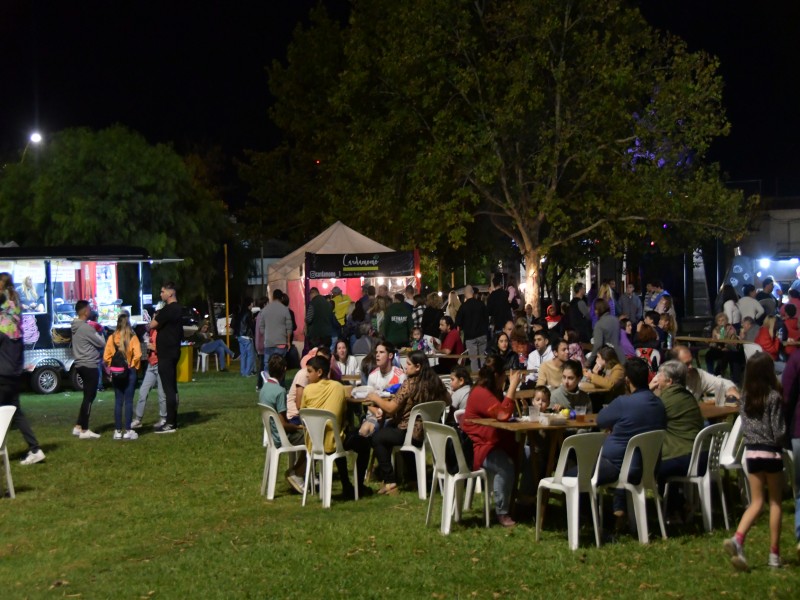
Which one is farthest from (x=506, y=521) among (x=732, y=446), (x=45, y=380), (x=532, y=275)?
(x=532, y=275)

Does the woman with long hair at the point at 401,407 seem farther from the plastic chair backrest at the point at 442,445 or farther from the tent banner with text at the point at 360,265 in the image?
the tent banner with text at the point at 360,265

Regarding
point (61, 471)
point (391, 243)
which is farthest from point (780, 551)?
point (391, 243)

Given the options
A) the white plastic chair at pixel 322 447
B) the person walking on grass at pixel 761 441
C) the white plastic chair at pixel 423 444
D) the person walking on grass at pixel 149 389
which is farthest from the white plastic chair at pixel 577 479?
the person walking on grass at pixel 149 389

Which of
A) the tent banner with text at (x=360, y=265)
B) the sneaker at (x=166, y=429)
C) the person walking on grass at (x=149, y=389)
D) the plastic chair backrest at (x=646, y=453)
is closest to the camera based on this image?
the plastic chair backrest at (x=646, y=453)

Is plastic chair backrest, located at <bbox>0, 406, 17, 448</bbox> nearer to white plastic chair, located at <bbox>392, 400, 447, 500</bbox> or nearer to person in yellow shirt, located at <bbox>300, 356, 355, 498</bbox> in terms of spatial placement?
person in yellow shirt, located at <bbox>300, 356, 355, 498</bbox>

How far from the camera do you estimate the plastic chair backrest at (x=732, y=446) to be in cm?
944

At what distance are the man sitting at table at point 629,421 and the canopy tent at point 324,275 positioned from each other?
15515 mm

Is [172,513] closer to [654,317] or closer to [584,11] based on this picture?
[654,317]

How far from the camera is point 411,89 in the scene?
1233 inches

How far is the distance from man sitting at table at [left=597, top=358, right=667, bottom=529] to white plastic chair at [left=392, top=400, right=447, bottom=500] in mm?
2176

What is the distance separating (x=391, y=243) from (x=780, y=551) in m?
27.6

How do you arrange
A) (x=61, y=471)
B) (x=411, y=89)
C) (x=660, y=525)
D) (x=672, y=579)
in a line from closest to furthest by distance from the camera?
(x=672, y=579) → (x=660, y=525) → (x=61, y=471) → (x=411, y=89)

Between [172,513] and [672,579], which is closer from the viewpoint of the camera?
[672,579]

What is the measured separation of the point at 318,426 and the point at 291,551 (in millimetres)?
2067
